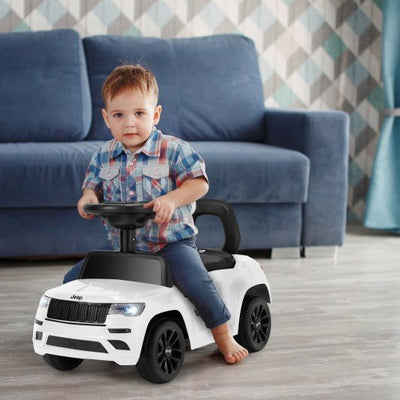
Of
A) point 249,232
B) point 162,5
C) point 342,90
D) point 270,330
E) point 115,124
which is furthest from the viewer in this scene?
point 342,90

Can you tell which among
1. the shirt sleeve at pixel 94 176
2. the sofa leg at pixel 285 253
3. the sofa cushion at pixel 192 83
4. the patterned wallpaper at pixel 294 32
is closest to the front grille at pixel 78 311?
the shirt sleeve at pixel 94 176

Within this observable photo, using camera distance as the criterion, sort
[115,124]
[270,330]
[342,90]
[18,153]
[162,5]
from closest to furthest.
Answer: [115,124], [270,330], [18,153], [162,5], [342,90]

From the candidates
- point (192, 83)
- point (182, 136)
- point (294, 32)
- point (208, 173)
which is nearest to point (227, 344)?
point (208, 173)

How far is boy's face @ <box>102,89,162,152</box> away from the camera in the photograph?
187cm

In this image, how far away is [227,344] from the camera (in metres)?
1.88

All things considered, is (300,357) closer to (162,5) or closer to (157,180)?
(157,180)

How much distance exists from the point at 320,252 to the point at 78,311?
1.79 m

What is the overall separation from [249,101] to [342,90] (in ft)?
2.50

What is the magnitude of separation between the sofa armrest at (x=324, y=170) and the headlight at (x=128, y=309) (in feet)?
5.53

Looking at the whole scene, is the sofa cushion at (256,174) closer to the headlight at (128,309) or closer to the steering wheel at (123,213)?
the steering wheel at (123,213)

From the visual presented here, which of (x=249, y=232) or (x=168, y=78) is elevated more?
(x=168, y=78)

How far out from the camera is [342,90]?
4.22m

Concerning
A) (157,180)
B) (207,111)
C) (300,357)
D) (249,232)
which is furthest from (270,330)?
(207,111)

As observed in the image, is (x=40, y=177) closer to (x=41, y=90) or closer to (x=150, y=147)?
(x=41, y=90)
